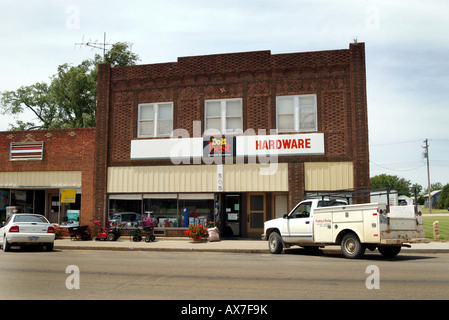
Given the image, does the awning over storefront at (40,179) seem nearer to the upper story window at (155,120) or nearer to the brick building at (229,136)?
the brick building at (229,136)

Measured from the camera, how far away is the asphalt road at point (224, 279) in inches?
297

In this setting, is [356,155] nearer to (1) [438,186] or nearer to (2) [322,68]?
(2) [322,68]

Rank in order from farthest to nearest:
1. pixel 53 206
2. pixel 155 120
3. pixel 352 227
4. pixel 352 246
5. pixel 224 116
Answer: pixel 53 206 < pixel 155 120 < pixel 224 116 < pixel 352 246 < pixel 352 227

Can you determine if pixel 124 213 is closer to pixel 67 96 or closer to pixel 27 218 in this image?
pixel 27 218

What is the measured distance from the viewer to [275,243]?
15.7m

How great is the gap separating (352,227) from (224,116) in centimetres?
1043

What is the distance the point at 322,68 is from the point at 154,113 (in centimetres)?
880

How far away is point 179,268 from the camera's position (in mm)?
11344

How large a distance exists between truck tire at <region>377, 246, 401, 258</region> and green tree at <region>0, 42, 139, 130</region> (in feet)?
88.2

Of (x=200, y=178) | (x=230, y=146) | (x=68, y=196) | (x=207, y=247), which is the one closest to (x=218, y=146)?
(x=230, y=146)

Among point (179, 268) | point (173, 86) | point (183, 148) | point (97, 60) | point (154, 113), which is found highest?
point (97, 60)

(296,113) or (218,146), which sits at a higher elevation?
(296,113)

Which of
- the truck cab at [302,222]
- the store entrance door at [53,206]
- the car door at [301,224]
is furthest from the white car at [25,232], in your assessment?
the car door at [301,224]

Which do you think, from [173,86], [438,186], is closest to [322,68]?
[173,86]
